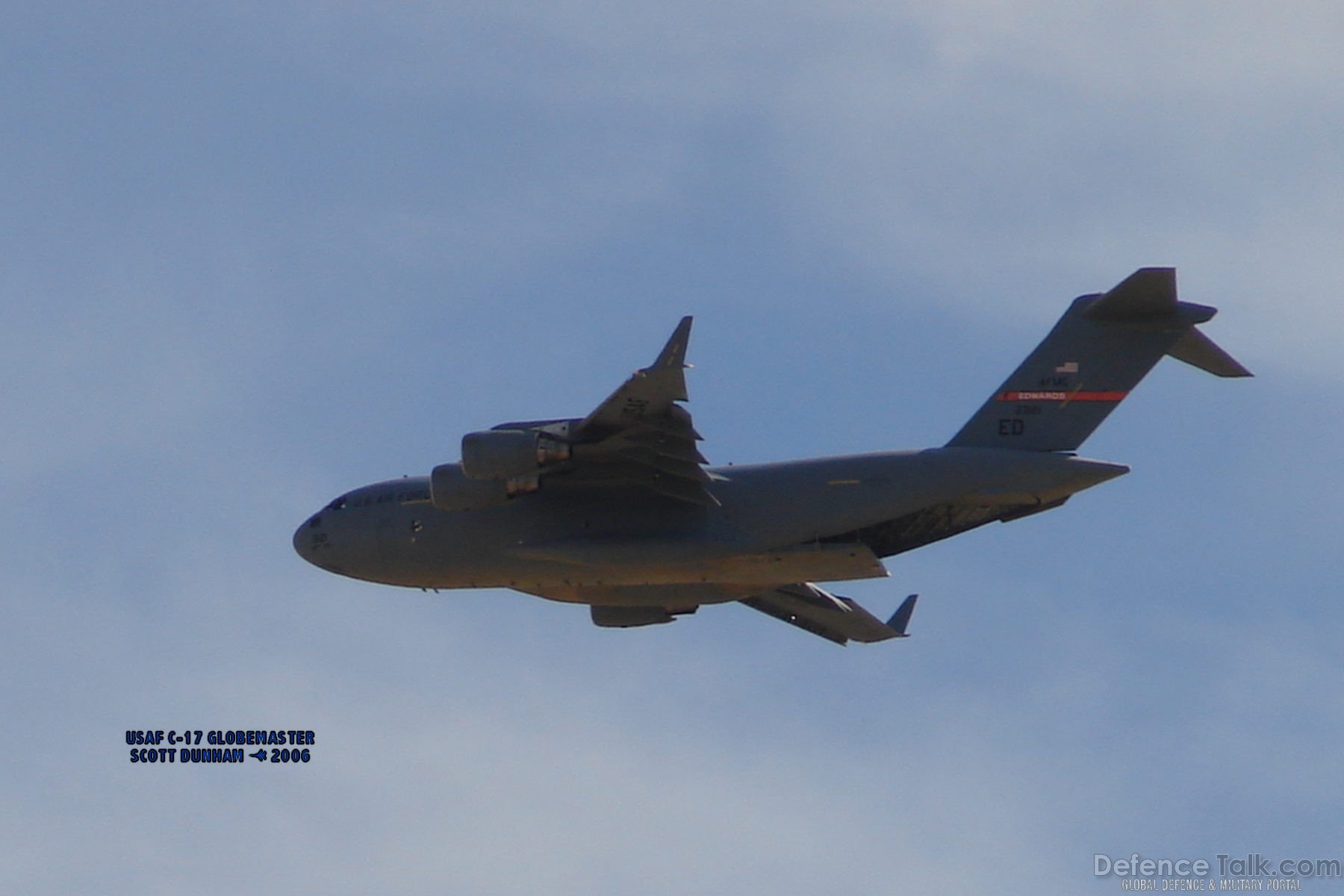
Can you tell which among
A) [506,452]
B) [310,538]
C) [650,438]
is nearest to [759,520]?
[650,438]

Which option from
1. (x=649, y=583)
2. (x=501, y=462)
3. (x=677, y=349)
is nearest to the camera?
(x=677, y=349)

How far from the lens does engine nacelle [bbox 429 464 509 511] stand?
21281mm

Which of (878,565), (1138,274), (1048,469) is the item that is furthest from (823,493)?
(1138,274)

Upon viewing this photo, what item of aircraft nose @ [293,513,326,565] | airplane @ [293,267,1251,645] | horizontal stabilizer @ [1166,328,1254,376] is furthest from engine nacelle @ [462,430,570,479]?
horizontal stabilizer @ [1166,328,1254,376]

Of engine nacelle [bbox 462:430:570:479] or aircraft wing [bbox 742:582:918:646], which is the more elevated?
engine nacelle [bbox 462:430:570:479]

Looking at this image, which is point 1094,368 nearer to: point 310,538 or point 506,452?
point 506,452

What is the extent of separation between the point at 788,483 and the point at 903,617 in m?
4.94

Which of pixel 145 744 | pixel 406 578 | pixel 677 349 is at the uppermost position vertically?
pixel 677 349

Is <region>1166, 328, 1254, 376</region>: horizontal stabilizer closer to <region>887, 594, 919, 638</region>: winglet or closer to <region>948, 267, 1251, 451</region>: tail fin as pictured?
<region>948, 267, 1251, 451</region>: tail fin

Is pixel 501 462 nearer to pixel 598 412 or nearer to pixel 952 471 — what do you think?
pixel 598 412

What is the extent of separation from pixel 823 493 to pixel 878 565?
2.94 ft

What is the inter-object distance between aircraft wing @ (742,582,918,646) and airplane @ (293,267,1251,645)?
2328mm

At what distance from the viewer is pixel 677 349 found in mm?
19172

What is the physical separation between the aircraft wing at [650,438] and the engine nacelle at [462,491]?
2.68 feet
